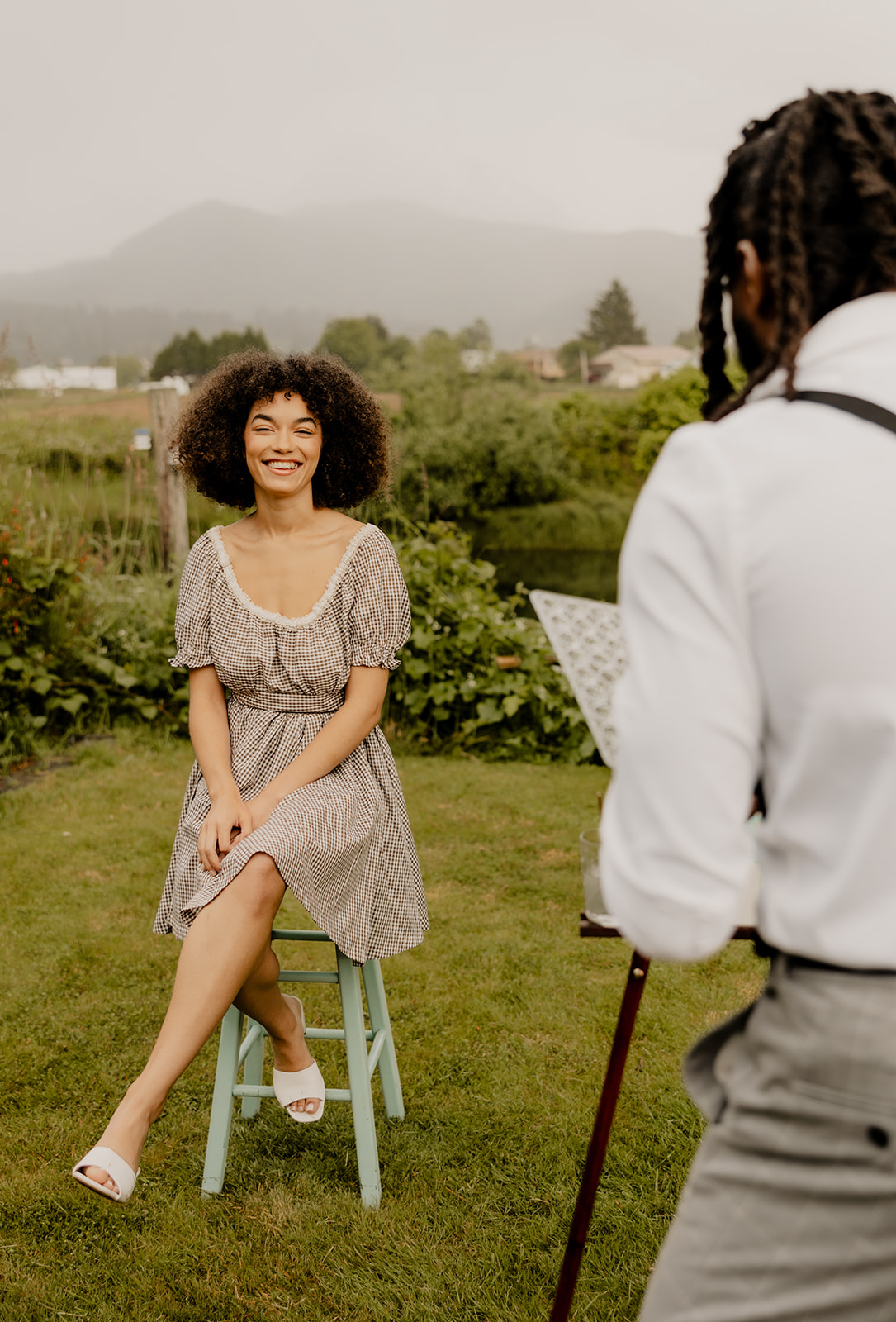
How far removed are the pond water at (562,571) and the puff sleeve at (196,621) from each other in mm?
8348

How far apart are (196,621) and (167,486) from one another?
514cm

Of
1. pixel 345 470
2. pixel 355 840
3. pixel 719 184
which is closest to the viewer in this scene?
pixel 719 184

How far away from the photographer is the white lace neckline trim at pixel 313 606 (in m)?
2.45

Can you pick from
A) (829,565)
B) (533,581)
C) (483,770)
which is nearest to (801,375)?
(829,565)

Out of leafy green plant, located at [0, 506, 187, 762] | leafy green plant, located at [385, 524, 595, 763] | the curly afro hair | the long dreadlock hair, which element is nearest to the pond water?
leafy green plant, located at [385, 524, 595, 763]

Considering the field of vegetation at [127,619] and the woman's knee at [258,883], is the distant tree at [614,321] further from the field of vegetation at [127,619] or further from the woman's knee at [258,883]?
the woman's knee at [258,883]

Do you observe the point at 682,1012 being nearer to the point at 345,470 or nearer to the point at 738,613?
the point at 345,470

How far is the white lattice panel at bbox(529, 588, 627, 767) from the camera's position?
386 cm

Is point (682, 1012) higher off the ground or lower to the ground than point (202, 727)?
lower

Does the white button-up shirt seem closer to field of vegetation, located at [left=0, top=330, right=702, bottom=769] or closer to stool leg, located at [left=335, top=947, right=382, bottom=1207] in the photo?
stool leg, located at [left=335, top=947, right=382, bottom=1207]

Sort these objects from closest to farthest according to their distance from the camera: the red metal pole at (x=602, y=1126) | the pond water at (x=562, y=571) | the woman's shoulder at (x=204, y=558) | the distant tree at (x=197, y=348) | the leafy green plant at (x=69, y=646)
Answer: the red metal pole at (x=602, y=1126) < the woman's shoulder at (x=204, y=558) < the leafy green plant at (x=69, y=646) < the pond water at (x=562, y=571) < the distant tree at (x=197, y=348)

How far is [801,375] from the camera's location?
0.91 meters

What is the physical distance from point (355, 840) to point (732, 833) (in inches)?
58.8

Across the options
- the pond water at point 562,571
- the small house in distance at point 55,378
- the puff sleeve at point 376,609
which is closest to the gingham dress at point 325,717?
the puff sleeve at point 376,609
